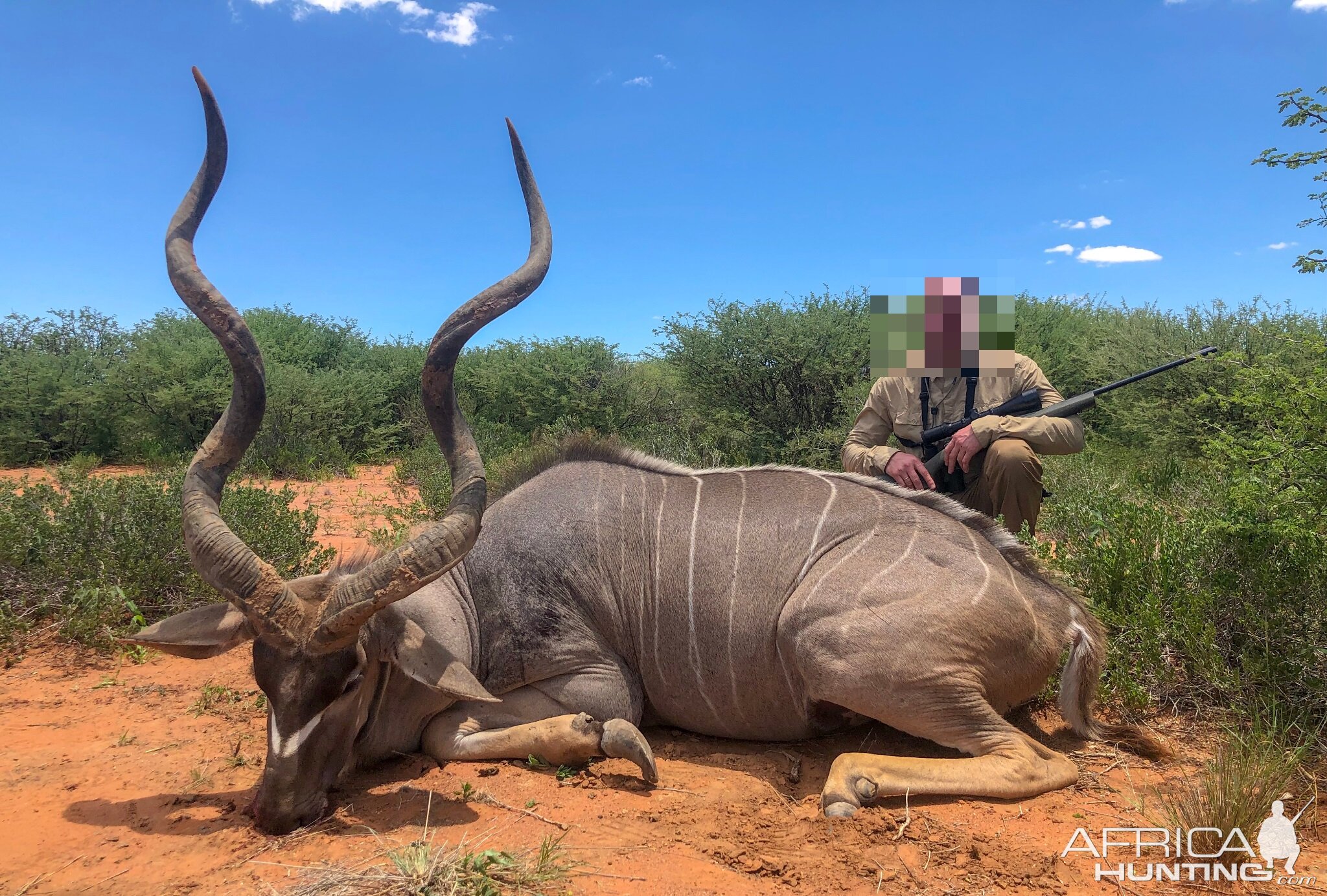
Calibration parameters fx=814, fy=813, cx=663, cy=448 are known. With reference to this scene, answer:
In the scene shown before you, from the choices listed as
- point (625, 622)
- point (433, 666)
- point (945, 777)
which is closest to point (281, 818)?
point (433, 666)

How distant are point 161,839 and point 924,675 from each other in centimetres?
291

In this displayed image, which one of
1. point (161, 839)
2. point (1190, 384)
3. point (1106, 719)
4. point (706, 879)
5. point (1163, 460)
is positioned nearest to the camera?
point (706, 879)

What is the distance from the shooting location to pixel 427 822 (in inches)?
117

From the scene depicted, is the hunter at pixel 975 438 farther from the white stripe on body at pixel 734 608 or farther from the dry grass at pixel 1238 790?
the dry grass at pixel 1238 790

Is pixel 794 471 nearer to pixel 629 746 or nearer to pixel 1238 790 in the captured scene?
pixel 629 746

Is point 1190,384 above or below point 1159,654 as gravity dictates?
above

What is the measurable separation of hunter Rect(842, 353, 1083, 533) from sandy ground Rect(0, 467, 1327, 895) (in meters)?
1.46

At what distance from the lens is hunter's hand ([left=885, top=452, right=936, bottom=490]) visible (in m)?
4.80

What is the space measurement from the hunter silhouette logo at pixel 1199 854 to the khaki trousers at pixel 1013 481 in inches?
83.7

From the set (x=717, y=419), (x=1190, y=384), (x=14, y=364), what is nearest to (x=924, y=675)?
(x=717, y=419)

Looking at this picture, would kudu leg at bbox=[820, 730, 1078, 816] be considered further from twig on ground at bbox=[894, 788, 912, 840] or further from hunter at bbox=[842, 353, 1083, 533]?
hunter at bbox=[842, 353, 1083, 533]

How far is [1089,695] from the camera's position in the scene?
3.65 meters

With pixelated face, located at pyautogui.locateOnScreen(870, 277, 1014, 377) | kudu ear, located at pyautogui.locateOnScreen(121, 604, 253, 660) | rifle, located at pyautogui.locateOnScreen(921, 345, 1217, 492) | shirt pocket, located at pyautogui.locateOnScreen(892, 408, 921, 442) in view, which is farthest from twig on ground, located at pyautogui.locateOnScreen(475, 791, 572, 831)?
pixelated face, located at pyautogui.locateOnScreen(870, 277, 1014, 377)

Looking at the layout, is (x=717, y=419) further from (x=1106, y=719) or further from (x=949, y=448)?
(x=1106, y=719)
